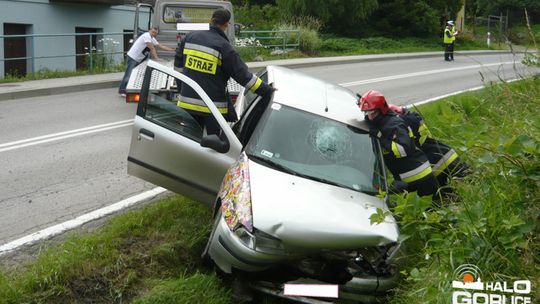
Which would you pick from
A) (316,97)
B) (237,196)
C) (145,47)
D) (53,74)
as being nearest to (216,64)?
(316,97)

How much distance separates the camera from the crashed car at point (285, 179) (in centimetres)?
448

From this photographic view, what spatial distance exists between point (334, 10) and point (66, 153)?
88.2 feet

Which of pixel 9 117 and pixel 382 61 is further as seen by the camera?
pixel 382 61

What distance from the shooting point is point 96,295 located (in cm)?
486

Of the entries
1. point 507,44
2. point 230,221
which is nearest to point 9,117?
point 230,221

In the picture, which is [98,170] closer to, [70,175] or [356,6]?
[70,175]

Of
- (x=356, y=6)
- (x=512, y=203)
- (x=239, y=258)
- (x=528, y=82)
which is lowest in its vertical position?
(x=239, y=258)

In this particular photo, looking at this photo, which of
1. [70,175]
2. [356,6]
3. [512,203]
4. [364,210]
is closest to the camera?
[512,203]

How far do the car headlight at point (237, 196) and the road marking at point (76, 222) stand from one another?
155 cm

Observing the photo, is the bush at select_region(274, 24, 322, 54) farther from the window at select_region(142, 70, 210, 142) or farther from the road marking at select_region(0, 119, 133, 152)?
the window at select_region(142, 70, 210, 142)

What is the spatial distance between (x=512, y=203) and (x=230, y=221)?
190 cm

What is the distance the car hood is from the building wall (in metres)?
15.6

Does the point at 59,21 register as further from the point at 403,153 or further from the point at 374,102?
the point at 403,153

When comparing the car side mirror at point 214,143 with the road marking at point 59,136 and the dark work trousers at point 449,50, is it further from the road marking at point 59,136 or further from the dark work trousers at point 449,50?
the dark work trousers at point 449,50
